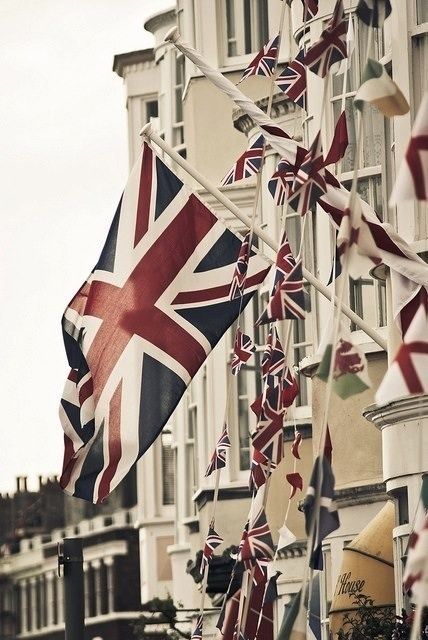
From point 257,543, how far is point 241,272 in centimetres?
281

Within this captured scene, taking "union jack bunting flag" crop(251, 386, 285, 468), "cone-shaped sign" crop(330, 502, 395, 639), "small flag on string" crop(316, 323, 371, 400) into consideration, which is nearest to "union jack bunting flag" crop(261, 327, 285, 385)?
"union jack bunting flag" crop(251, 386, 285, 468)

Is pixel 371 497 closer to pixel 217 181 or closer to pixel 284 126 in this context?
pixel 284 126

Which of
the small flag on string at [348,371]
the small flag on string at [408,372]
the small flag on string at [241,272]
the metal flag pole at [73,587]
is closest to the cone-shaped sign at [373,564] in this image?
the small flag on string at [241,272]

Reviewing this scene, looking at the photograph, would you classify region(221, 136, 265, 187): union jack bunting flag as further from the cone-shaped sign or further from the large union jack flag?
the cone-shaped sign

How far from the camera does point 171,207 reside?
18781 mm

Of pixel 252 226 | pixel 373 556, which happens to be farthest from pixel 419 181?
pixel 373 556

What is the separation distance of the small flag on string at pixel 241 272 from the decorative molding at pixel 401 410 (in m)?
1.32

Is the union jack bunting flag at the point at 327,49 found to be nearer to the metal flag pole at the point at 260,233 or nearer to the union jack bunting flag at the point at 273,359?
the union jack bunting flag at the point at 273,359

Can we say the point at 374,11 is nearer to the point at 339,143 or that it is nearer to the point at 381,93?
the point at 381,93

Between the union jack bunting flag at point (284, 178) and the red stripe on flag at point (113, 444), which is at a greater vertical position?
the union jack bunting flag at point (284, 178)

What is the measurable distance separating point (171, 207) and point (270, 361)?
319 cm

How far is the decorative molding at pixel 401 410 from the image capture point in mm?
17656

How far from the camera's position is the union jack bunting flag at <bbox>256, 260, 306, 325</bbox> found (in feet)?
44.7

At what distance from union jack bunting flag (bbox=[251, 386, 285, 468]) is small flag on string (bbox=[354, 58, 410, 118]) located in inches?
176
